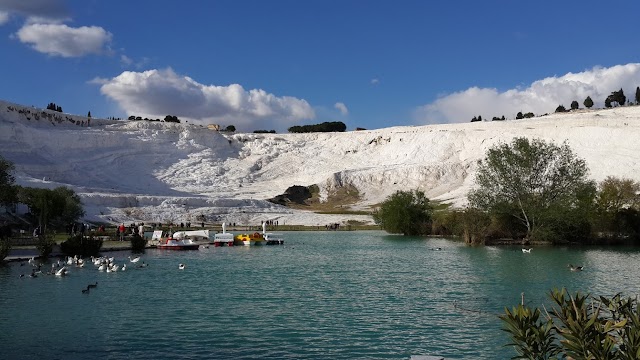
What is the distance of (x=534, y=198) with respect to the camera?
50781mm

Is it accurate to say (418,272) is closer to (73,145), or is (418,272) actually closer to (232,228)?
(232,228)

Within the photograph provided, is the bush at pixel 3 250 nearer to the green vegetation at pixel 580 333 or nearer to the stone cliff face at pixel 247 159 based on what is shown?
the green vegetation at pixel 580 333

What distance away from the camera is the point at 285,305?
20.1 meters

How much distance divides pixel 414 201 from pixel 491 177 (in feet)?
45.3

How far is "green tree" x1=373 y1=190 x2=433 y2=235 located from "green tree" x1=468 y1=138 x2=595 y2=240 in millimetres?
12374

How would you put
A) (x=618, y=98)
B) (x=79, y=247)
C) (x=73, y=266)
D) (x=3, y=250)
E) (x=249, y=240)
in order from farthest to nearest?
(x=618, y=98) → (x=249, y=240) → (x=79, y=247) → (x=73, y=266) → (x=3, y=250)

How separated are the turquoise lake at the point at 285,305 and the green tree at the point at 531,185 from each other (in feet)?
45.7

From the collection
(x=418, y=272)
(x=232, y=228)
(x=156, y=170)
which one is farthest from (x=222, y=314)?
(x=156, y=170)

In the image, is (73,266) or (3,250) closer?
(3,250)

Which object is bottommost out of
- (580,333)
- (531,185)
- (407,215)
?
(580,333)

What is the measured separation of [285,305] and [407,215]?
44.7 metres

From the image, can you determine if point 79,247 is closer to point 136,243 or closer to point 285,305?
point 136,243

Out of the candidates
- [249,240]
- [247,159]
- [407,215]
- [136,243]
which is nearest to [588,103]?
[247,159]

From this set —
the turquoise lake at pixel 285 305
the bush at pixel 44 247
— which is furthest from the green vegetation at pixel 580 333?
the bush at pixel 44 247
